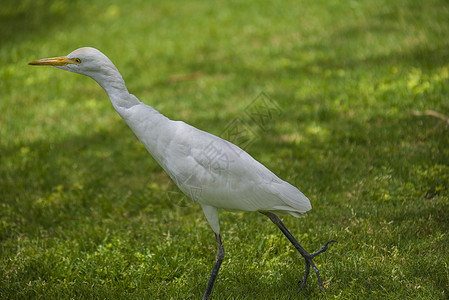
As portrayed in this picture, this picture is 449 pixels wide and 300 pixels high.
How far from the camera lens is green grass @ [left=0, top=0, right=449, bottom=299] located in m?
3.72

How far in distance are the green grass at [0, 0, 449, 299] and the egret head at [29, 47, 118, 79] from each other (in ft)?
4.91

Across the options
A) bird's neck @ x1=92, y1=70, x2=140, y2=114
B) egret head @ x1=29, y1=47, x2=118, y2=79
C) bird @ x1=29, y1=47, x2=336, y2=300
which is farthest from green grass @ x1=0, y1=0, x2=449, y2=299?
egret head @ x1=29, y1=47, x2=118, y2=79

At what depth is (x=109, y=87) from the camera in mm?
3414

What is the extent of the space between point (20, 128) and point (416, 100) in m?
5.32

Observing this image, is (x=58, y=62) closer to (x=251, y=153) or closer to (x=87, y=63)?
(x=87, y=63)

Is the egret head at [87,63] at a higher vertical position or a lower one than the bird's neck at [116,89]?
higher

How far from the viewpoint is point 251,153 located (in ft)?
18.5

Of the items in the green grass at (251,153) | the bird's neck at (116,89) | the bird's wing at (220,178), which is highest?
the bird's neck at (116,89)

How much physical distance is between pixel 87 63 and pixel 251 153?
Result: 2640mm

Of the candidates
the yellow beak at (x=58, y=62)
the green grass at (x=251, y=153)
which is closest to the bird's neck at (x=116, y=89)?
the yellow beak at (x=58, y=62)

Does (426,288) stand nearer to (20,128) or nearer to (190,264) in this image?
(190,264)

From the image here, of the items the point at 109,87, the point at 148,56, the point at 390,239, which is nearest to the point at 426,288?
the point at 390,239

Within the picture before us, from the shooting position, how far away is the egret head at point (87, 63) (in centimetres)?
336

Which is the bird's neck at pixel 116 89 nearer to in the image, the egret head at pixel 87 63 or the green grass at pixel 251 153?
the egret head at pixel 87 63
